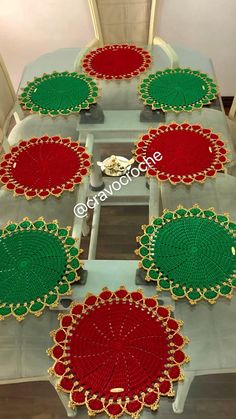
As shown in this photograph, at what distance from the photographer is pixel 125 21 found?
2314mm

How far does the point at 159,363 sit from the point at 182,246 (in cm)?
39

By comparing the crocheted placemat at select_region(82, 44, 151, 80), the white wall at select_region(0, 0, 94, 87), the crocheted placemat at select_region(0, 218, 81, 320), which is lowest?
the crocheted placemat at select_region(0, 218, 81, 320)

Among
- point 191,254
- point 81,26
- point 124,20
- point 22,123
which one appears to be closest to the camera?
point 191,254

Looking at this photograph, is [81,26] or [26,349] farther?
[81,26]

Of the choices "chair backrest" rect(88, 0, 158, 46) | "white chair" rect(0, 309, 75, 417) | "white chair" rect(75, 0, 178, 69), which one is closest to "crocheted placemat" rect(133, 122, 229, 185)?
"white chair" rect(0, 309, 75, 417)

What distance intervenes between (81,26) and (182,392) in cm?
261

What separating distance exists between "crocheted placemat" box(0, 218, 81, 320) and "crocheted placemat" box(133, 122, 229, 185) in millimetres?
466

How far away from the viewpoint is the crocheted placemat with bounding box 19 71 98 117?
174 cm

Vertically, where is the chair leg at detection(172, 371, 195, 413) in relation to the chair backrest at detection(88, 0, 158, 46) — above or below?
below

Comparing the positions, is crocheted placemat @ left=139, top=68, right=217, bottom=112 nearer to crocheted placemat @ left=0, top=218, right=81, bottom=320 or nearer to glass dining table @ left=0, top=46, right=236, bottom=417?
glass dining table @ left=0, top=46, right=236, bottom=417

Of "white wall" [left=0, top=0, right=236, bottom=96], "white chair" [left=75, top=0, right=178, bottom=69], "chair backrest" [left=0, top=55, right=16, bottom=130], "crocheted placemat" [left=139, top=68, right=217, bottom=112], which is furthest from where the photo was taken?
"white wall" [left=0, top=0, right=236, bottom=96]

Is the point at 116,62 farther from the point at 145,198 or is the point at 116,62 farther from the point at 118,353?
the point at 118,353

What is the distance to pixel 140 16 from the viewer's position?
2.30 metres

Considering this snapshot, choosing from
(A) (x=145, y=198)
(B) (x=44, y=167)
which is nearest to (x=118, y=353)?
(B) (x=44, y=167)
